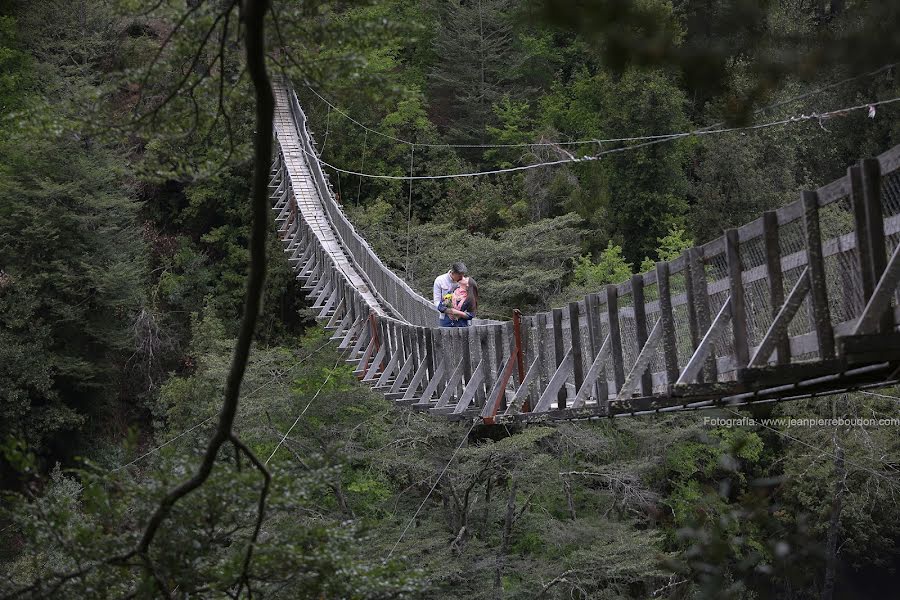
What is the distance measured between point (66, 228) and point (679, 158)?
1202cm

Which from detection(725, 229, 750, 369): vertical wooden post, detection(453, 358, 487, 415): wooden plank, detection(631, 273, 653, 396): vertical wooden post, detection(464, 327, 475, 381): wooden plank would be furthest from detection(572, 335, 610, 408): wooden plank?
detection(464, 327, 475, 381): wooden plank

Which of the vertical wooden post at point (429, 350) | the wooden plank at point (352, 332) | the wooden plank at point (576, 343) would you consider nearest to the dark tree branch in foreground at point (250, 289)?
the wooden plank at point (576, 343)

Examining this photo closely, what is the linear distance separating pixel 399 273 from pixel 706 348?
15.0 meters

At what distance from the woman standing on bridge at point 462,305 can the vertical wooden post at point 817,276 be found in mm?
5185

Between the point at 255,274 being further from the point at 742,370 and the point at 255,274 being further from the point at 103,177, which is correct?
the point at 103,177

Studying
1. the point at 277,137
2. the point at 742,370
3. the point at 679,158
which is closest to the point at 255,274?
the point at 742,370

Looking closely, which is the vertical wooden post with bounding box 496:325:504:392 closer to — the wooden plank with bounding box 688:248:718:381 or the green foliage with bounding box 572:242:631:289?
the wooden plank with bounding box 688:248:718:381

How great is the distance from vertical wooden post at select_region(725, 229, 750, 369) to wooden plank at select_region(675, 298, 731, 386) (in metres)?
0.11

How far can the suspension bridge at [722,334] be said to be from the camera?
3738mm

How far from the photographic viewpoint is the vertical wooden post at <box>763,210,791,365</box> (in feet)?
13.7

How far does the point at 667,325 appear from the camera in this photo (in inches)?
202

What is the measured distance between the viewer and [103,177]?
2098cm

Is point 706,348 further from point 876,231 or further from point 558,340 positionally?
point 558,340

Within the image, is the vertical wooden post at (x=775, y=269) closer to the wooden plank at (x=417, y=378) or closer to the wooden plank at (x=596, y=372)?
the wooden plank at (x=596, y=372)
